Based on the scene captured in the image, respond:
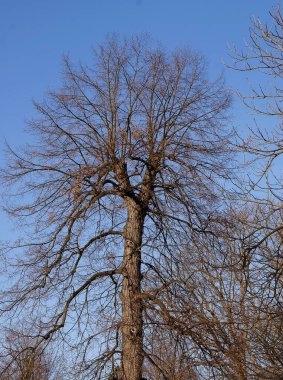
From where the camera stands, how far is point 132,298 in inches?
378

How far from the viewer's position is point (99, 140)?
34.9ft

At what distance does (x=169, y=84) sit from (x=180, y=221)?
2.72m

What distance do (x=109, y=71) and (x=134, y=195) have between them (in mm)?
2604

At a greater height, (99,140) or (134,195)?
(99,140)

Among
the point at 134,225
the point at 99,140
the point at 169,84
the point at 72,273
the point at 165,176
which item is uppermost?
the point at 169,84

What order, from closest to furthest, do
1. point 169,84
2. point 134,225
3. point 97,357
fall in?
point 97,357 < point 134,225 < point 169,84

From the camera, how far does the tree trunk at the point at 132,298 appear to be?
9.20 metres

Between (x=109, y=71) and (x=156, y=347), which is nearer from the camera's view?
(x=156, y=347)

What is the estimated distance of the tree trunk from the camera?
9195 mm

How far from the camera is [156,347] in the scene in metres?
9.88

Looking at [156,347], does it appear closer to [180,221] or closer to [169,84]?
[180,221]

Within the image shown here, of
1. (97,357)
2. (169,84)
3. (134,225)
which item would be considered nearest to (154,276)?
(134,225)

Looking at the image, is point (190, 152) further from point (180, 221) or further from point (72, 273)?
point (72, 273)

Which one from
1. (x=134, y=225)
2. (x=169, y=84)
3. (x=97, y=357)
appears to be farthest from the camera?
(x=169, y=84)
